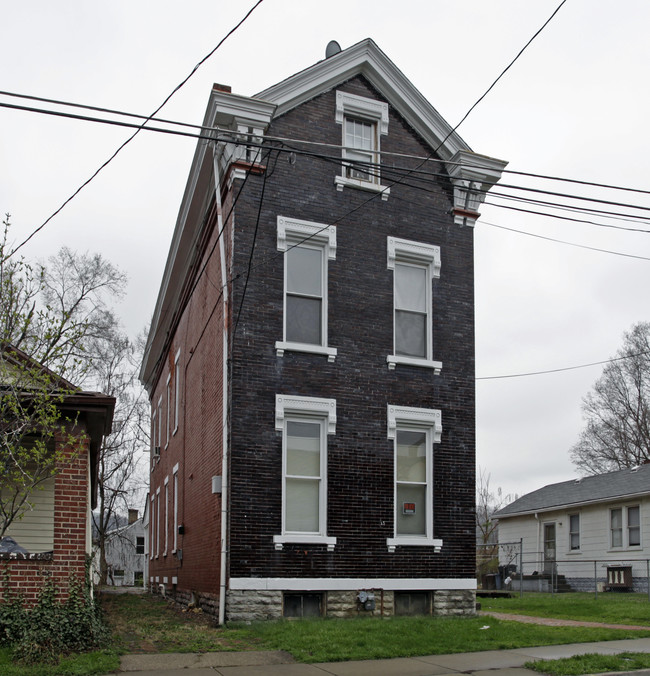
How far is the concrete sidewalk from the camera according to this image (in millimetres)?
9656

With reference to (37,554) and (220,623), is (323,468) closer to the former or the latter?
(220,623)

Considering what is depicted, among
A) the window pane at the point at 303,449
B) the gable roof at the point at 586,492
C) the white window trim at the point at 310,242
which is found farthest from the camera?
the gable roof at the point at 586,492

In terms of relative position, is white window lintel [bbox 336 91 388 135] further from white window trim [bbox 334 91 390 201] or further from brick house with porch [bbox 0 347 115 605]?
brick house with porch [bbox 0 347 115 605]

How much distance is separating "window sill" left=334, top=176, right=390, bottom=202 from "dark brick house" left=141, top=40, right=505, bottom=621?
39 millimetres

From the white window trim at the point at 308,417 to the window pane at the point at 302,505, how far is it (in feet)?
0.44

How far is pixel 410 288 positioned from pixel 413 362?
1.58m

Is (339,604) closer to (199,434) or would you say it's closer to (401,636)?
(401,636)

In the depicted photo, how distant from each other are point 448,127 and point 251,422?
294 inches

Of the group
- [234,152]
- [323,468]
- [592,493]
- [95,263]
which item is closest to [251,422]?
[323,468]

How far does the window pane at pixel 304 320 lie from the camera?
1520 centimetres

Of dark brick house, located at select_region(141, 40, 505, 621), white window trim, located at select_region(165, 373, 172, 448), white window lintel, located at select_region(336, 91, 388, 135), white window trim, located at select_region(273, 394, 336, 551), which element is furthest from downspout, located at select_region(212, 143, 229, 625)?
white window trim, located at select_region(165, 373, 172, 448)

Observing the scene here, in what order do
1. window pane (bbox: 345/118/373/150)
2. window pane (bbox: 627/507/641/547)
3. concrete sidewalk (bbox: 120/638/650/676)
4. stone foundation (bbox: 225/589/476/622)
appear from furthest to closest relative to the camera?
window pane (bbox: 627/507/641/547) → window pane (bbox: 345/118/373/150) → stone foundation (bbox: 225/589/476/622) → concrete sidewalk (bbox: 120/638/650/676)

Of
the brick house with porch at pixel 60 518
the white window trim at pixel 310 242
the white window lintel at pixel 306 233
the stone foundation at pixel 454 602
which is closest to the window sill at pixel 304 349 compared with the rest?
the white window trim at pixel 310 242

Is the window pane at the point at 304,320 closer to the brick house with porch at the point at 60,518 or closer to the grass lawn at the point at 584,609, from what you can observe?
the brick house with porch at the point at 60,518
